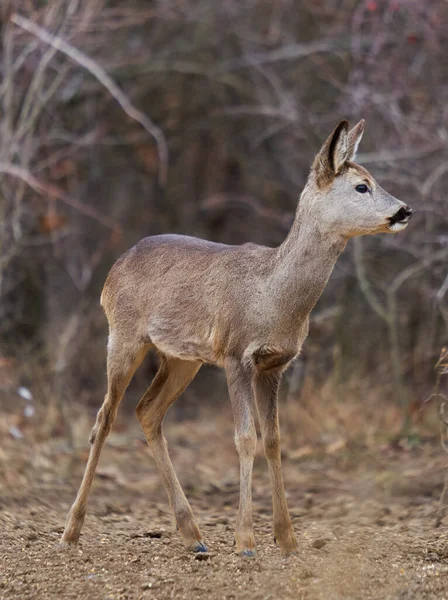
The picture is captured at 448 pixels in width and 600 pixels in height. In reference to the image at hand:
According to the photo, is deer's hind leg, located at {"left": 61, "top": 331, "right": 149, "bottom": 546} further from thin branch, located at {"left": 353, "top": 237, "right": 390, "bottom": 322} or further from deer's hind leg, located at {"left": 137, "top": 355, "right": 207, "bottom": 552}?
thin branch, located at {"left": 353, "top": 237, "right": 390, "bottom": 322}

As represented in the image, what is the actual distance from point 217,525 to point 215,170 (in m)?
8.36

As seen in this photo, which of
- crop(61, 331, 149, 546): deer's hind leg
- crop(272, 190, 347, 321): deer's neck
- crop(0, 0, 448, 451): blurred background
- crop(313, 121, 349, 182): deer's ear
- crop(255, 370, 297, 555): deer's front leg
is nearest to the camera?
crop(313, 121, 349, 182): deer's ear

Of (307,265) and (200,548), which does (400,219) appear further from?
(200,548)

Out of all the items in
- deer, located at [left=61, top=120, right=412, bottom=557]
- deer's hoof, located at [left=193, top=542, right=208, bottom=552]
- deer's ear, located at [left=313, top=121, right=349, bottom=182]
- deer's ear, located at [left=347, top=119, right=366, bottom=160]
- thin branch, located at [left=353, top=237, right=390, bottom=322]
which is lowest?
deer's hoof, located at [left=193, top=542, right=208, bottom=552]

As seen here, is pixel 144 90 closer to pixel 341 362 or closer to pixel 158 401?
pixel 341 362

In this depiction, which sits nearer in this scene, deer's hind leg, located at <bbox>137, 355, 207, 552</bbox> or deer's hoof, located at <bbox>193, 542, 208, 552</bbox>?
deer's hoof, located at <bbox>193, 542, 208, 552</bbox>

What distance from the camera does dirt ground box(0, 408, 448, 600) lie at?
566 centimetres

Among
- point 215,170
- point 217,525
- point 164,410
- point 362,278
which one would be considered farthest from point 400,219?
point 215,170

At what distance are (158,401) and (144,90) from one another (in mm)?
7906

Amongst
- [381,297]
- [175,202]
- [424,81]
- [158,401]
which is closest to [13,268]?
[175,202]

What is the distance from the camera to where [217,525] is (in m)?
7.62

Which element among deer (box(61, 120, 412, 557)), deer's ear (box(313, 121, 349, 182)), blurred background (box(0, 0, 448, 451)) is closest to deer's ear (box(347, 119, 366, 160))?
deer (box(61, 120, 412, 557))

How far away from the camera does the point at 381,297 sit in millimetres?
11906

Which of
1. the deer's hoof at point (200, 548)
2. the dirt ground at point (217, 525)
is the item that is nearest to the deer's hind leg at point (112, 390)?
the dirt ground at point (217, 525)
